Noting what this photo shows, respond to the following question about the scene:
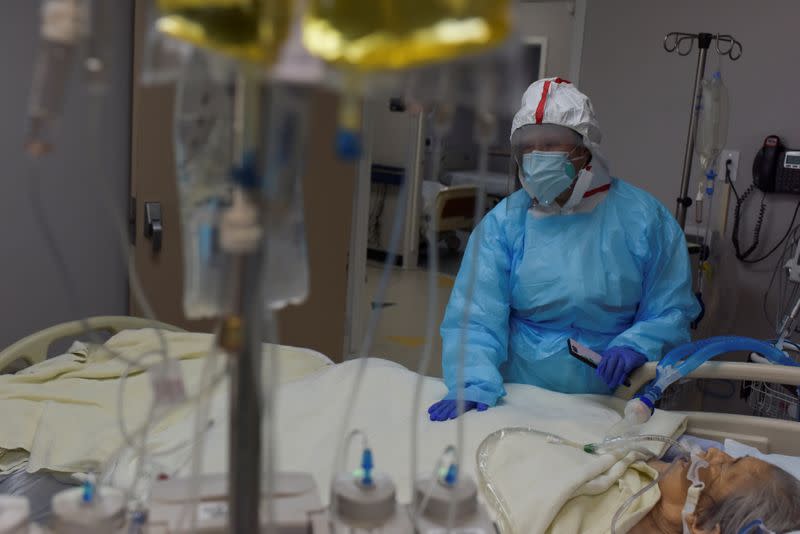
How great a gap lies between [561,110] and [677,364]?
0.75m

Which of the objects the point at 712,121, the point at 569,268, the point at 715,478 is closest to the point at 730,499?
the point at 715,478

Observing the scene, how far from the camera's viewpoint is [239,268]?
69cm

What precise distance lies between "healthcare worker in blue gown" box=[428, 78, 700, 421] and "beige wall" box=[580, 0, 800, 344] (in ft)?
4.76

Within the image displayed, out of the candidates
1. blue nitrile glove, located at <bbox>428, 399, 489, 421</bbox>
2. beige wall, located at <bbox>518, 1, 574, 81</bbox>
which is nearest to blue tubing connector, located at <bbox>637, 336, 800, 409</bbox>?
blue nitrile glove, located at <bbox>428, 399, 489, 421</bbox>

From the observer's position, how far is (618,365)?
2.02 m

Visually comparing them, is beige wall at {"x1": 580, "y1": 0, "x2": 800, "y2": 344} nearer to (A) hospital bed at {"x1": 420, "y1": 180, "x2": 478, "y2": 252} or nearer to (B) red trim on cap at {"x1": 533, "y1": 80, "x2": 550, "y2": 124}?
(B) red trim on cap at {"x1": 533, "y1": 80, "x2": 550, "y2": 124}

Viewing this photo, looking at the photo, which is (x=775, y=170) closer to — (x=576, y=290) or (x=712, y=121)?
(x=712, y=121)

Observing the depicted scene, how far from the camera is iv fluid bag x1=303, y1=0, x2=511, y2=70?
0.66 meters

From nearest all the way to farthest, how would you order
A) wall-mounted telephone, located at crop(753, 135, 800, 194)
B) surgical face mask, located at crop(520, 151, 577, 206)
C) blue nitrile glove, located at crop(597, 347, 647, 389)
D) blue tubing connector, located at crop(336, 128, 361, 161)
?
blue tubing connector, located at crop(336, 128, 361, 161) < blue nitrile glove, located at crop(597, 347, 647, 389) < surgical face mask, located at crop(520, 151, 577, 206) < wall-mounted telephone, located at crop(753, 135, 800, 194)

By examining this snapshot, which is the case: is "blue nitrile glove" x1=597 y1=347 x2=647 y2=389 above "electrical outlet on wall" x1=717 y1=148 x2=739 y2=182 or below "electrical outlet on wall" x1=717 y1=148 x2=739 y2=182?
below

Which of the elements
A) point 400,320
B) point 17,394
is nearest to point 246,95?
point 17,394

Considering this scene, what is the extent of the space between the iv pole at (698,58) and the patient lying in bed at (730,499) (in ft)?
5.80

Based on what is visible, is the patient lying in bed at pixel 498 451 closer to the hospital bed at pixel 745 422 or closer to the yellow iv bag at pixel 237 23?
the hospital bed at pixel 745 422

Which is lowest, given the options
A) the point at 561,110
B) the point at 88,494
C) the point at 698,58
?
the point at 88,494
